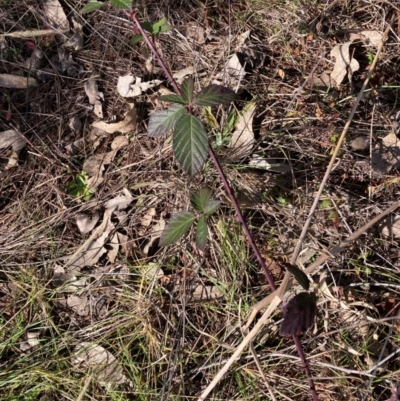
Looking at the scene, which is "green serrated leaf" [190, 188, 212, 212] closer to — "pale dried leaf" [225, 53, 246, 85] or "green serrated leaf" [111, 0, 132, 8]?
"green serrated leaf" [111, 0, 132, 8]

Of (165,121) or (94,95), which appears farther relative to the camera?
(94,95)

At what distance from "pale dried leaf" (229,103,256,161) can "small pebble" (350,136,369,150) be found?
1.36 ft

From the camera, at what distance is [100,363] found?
198 centimetres

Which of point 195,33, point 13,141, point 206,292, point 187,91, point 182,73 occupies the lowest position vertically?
point 206,292

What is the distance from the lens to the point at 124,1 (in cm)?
157

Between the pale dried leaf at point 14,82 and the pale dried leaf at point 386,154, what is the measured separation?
5.24 ft

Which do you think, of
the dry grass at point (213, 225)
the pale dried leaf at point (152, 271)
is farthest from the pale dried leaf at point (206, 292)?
the pale dried leaf at point (152, 271)

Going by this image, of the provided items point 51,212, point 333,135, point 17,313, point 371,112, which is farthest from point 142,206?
point 371,112

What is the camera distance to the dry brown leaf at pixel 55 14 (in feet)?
8.59

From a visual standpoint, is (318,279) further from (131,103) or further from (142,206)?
(131,103)

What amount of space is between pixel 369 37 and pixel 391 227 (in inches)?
35.5

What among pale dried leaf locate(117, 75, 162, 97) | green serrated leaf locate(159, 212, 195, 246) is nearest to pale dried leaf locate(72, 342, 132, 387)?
green serrated leaf locate(159, 212, 195, 246)

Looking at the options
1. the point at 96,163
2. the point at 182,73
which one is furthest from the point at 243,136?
the point at 96,163

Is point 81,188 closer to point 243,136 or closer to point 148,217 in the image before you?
point 148,217
